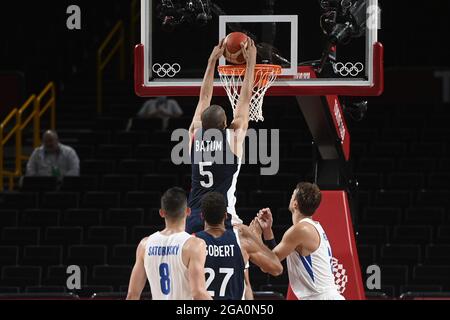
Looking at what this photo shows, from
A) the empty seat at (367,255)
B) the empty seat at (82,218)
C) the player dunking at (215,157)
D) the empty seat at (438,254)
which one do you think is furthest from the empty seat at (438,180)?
the player dunking at (215,157)

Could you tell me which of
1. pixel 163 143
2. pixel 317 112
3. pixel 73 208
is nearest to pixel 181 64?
pixel 317 112

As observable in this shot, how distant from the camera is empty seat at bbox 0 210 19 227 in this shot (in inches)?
520

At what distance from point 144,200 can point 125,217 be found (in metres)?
0.40

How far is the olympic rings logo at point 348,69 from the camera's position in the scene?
28.3ft

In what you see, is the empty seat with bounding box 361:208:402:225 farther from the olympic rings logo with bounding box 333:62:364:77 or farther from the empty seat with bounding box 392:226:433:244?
the olympic rings logo with bounding box 333:62:364:77

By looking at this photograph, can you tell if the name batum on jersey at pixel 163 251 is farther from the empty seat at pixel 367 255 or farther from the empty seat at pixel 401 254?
the empty seat at pixel 401 254

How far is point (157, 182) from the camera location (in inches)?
540

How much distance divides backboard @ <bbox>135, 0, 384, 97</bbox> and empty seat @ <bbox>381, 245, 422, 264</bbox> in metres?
4.09

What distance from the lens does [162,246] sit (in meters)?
6.99

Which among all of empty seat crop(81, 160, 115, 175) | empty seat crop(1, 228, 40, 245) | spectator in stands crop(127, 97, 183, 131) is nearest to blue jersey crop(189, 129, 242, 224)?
empty seat crop(1, 228, 40, 245)

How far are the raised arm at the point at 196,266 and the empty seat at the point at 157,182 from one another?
265 inches
